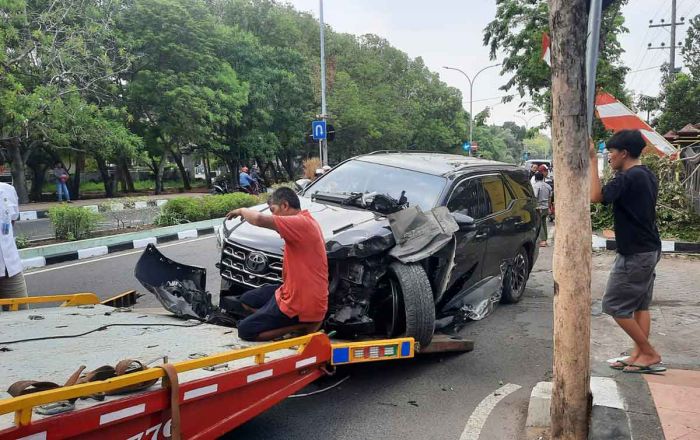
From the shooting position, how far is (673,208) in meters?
11.4

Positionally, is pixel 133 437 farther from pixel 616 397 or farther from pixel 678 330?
pixel 678 330

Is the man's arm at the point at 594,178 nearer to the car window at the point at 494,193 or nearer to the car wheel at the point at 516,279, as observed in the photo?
the car window at the point at 494,193

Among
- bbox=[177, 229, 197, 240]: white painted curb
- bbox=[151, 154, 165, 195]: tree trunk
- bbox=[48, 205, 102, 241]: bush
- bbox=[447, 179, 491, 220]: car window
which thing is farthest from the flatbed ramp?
bbox=[151, 154, 165, 195]: tree trunk

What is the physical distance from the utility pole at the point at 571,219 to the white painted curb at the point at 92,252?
30.4 ft

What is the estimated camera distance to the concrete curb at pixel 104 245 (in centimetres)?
970

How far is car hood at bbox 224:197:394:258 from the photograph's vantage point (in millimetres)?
4270

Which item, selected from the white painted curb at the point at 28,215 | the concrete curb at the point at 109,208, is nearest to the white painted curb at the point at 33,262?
the concrete curb at the point at 109,208

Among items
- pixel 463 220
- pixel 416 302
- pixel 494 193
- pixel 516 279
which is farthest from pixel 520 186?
pixel 416 302

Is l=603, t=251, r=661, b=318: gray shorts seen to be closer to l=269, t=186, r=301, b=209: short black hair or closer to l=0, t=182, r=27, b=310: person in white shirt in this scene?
l=269, t=186, r=301, b=209: short black hair

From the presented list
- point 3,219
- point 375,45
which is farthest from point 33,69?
point 375,45

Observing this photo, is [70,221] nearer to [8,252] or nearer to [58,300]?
[8,252]

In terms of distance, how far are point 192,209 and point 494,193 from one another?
32.2 feet

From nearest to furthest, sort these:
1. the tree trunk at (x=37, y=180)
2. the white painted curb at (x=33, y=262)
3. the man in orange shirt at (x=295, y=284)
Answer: the man in orange shirt at (x=295, y=284)
the white painted curb at (x=33, y=262)
the tree trunk at (x=37, y=180)

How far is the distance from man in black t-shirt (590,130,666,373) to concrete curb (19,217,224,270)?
5598 mm
